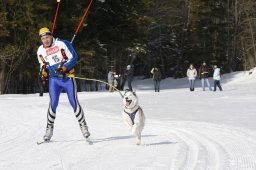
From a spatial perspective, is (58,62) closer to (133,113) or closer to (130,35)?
(133,113)

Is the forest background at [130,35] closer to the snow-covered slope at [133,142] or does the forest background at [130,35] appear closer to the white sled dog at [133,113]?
the snow-covered slope at [133,142]

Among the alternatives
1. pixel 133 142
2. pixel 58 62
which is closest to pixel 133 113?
pixel 133 142

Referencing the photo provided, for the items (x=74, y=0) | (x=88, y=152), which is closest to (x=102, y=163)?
(x=88, y=152)

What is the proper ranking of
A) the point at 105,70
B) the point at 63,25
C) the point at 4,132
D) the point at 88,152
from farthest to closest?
the point at 105,70, the point at 63,25, the point at 4,132, the point at 88,152

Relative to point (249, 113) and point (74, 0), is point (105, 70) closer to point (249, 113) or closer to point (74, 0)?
point (74, 0)

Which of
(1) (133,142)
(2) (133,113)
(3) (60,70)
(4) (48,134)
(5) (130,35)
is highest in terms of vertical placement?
(5) (130,35)

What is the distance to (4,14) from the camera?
28047 mm

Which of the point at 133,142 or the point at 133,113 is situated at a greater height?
the point at 133,113

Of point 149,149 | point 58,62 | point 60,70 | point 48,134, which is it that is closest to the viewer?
point 149,149

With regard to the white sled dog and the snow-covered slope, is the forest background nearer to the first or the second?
the snow-covered slope

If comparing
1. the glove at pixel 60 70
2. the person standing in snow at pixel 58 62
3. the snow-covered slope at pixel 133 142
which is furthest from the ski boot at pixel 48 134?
the glove at pixel 60 70

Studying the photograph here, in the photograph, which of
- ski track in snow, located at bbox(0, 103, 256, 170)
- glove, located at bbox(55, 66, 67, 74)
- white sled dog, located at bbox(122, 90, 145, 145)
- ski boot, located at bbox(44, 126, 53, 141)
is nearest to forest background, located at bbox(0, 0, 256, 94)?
ski track in snow, located at bbox(0, 103, 256, 170)

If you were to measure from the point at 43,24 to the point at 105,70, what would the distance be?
398 inches

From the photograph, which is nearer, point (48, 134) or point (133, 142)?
point (133, 142)
